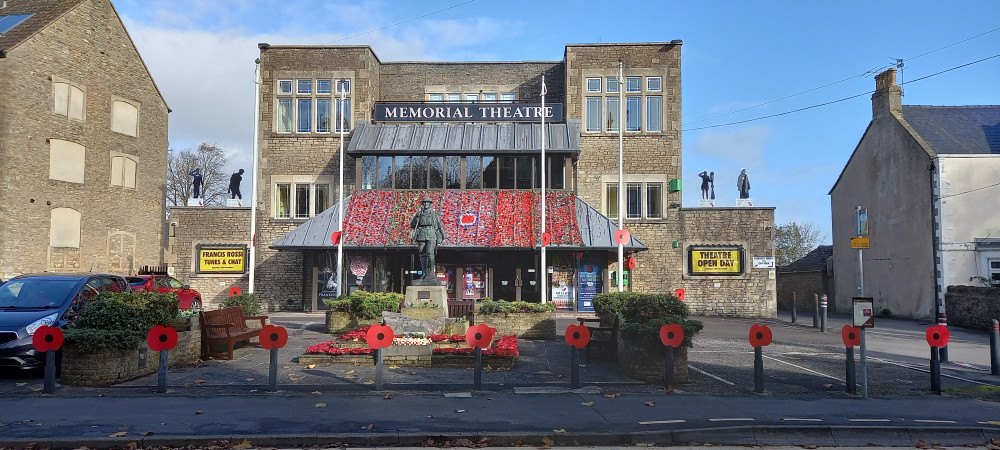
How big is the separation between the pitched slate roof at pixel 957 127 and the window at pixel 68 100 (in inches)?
1462

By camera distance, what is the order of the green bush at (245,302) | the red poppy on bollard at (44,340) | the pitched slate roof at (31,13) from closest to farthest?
the red poppy on bollard at (44,340), the green bush at (245,302), the pitched slate roof at (31,13)

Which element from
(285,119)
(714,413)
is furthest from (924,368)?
(285,119)

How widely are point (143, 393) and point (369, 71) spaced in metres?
21.4

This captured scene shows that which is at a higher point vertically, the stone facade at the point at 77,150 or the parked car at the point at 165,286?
the stone facade at the point at 77,150

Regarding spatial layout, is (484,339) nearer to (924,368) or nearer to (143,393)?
(143,393)

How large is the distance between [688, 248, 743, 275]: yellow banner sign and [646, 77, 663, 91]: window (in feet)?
23.2

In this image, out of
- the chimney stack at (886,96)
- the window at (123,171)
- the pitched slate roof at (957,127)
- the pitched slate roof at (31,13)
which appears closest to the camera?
the pitched slate roof at (957,127)

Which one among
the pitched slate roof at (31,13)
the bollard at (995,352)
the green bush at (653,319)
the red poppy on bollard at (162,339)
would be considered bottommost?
the bollard at (995,352)

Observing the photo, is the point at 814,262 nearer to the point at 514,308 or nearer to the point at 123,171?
the point at 514,308

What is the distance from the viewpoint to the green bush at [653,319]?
1075cm

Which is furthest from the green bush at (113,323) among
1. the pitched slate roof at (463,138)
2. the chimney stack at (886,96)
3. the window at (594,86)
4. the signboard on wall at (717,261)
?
the chimney stack at (886,96)

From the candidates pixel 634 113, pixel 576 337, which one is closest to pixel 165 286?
pixel 576 337

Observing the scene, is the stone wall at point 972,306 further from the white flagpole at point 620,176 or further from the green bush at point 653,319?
the green bush at point 653,319

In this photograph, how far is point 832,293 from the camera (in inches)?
1475
